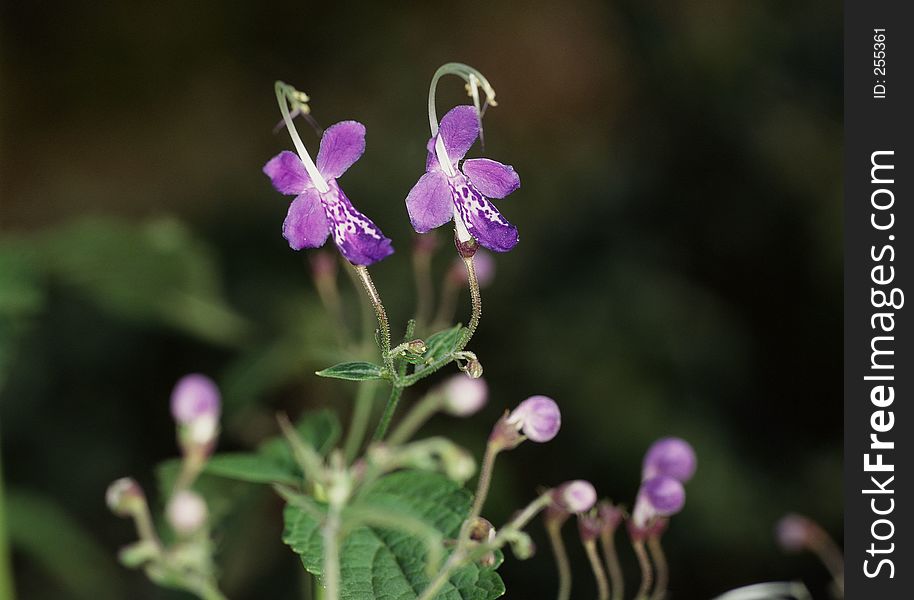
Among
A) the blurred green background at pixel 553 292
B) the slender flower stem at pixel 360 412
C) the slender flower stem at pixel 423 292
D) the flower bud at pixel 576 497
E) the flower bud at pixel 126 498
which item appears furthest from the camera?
the blurred green background at pixel 553 292

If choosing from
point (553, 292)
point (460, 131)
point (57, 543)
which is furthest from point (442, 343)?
point (553, 292)

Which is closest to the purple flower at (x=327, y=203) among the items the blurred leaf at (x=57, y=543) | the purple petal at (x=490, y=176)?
the purple petal at (x=490, y=176)

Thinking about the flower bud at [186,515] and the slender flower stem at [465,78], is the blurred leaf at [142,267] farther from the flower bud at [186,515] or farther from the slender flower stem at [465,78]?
the slender flower stem at [465,78]

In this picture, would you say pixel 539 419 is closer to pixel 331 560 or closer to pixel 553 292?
pixel 331 560

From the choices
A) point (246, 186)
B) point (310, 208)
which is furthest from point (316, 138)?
point (310, 208)

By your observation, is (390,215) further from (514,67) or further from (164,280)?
(514,67)
